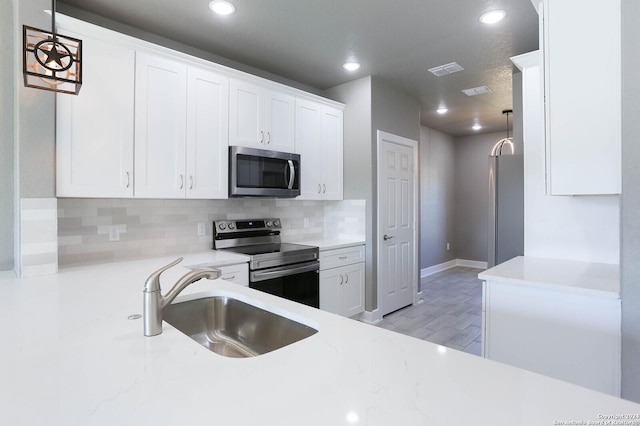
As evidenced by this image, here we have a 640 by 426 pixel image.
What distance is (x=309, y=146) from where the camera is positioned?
3.57 meters

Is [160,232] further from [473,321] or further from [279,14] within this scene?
[473,321]

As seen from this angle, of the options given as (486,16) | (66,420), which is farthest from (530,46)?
(66,420)

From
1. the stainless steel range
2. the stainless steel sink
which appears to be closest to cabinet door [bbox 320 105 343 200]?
the stainless steel range

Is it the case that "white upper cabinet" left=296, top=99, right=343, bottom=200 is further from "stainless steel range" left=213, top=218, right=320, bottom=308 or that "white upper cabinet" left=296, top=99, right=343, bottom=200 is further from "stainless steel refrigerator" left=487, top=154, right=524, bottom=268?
"stainless steel refrigerator" left=487, top=154, right=524, bottom=268

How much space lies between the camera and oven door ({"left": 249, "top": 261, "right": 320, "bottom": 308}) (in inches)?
108

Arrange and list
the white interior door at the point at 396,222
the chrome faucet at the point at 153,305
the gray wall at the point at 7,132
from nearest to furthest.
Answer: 1. the chrome faucet at the point at 153,305
2. the gray wall at the point at 7,132
3. the white interior door at the point at 396,222

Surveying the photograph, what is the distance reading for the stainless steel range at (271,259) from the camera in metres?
2.77

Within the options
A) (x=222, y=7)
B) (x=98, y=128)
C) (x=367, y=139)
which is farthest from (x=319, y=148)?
(x=98, y=128)

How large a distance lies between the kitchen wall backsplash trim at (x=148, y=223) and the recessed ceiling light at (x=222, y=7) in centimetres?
150

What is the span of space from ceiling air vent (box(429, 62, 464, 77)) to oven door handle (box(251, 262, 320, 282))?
7.60 feet

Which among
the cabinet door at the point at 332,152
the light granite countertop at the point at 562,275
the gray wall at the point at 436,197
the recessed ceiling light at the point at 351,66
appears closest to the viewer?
the light granite countertop at the point at 562,275

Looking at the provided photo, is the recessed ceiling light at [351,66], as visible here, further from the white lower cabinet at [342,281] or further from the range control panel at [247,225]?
the white lower cabinet at [342,281]

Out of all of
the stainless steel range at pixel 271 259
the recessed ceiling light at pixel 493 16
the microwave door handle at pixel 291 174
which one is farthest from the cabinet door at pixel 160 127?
the recessed ceiling light at pixel 493 16

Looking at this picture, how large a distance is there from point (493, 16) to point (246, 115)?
81.6 inches
